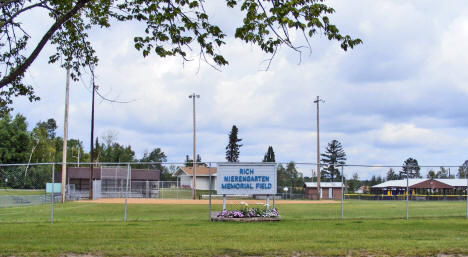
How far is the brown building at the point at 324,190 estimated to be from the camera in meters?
28.5

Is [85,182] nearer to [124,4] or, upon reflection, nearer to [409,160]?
[124,4]

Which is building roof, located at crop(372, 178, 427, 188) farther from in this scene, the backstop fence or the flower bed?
Answer: the flower bed

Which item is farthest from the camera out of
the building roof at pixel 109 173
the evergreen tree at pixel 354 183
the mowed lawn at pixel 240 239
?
the building roof at pixel 109 173

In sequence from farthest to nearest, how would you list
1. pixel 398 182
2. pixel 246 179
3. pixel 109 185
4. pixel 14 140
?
pixel 14 140 → pixel 109 185 → pixel 398 182 → pixel 246 179

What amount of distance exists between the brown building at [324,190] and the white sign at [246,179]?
31.0ft

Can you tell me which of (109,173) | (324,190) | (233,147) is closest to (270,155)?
(233,147)

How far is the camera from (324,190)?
31391mm

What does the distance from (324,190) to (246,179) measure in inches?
534

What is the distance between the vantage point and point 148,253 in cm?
998

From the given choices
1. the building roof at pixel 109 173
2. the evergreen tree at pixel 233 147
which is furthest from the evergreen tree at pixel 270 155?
the building roof at pixel 109 173

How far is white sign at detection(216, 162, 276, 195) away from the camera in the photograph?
1897 cm

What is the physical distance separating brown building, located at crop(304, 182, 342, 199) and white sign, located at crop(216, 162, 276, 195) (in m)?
9.44

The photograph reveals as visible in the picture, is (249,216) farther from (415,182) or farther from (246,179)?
(415,182)

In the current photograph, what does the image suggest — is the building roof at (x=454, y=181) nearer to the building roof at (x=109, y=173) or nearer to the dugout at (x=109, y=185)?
the dugout at (x=109, y=185)
